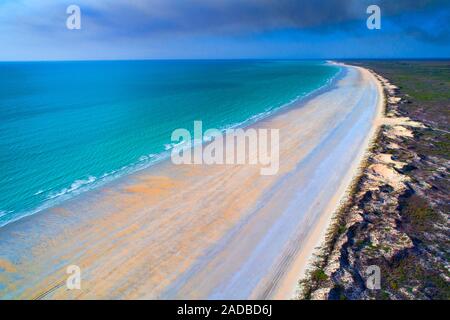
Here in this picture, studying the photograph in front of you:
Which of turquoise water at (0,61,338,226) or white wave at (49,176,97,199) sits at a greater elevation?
turquoise water at (0,61,338,226)

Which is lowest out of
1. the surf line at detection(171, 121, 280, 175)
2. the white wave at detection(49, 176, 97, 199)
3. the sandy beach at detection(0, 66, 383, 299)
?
the sandy beach at detection(0, 66, 383, 299)

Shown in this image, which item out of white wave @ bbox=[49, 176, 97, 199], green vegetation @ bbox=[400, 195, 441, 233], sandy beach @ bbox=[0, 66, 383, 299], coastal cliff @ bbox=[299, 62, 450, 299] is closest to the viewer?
coastal cliff @ bbox=[299, 62, 450, 299]

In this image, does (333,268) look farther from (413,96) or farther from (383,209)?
(413,96)

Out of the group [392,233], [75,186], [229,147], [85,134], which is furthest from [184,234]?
[85,134]

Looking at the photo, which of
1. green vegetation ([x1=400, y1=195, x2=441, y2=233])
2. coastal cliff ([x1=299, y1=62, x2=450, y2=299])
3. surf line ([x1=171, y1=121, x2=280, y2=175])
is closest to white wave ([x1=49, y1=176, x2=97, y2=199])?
surf line ([x1=171, y1=121, x2=280, y2=175])

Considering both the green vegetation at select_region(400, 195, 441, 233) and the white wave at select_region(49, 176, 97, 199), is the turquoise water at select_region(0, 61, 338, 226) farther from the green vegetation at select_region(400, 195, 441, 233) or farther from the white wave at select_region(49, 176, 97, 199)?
the green vegetation at select_region(400, 195, 441, 233)

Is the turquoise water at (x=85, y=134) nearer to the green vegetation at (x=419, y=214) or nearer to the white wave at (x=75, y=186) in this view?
the white wave at (x=75, y=186)

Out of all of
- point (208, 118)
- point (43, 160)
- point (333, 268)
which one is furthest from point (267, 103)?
point (333, 268)

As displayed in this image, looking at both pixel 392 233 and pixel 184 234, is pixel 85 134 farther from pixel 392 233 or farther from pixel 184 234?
pixel 392 233
